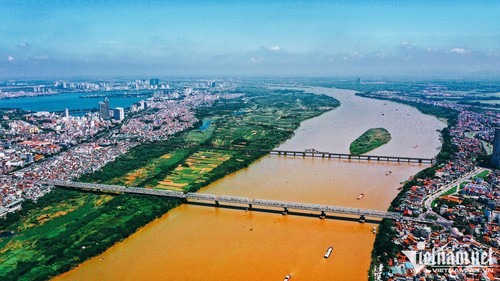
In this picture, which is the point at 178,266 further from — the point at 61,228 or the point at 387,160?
the point at 387,160

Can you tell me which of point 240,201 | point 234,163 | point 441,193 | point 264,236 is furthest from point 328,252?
point 234,163

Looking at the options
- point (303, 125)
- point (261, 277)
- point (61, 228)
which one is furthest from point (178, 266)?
point (303, 125)

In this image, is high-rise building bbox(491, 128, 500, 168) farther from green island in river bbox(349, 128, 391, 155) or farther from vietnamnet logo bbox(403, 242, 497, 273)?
vietnamnet logo bbox(403, 242, 497, 273)

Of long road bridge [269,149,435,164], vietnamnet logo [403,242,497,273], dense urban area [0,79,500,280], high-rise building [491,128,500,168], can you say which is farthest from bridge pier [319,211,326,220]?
high-rise building [491,128,500,168]

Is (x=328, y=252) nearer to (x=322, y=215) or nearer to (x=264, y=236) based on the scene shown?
(x=264, y=236)

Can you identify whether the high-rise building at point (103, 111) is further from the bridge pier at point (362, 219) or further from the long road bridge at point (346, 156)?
the bridge pier at point (362, 219)
